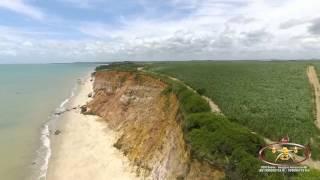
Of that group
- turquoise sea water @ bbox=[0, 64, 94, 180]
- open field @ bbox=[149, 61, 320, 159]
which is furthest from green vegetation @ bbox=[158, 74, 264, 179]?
turquoise sea water @ bbox=[0, 64, 94, 180]

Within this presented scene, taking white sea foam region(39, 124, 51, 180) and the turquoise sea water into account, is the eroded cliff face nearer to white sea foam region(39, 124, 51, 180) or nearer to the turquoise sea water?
white sea foam region(39, 124, 51, 180)

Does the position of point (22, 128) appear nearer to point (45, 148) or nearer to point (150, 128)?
point (45, 148)

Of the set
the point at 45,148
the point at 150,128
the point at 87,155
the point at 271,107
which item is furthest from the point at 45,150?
the point at 271,107

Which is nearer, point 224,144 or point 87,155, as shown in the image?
point 224,144

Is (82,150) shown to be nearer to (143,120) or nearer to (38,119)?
(143,120)

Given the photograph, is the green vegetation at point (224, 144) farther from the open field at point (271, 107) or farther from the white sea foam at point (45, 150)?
the white sea foam at point (45, 150)

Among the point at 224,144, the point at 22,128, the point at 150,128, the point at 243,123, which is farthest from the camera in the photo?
the point at 22,128

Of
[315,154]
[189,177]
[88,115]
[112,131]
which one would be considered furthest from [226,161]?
[88,115]

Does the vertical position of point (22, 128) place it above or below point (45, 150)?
above
